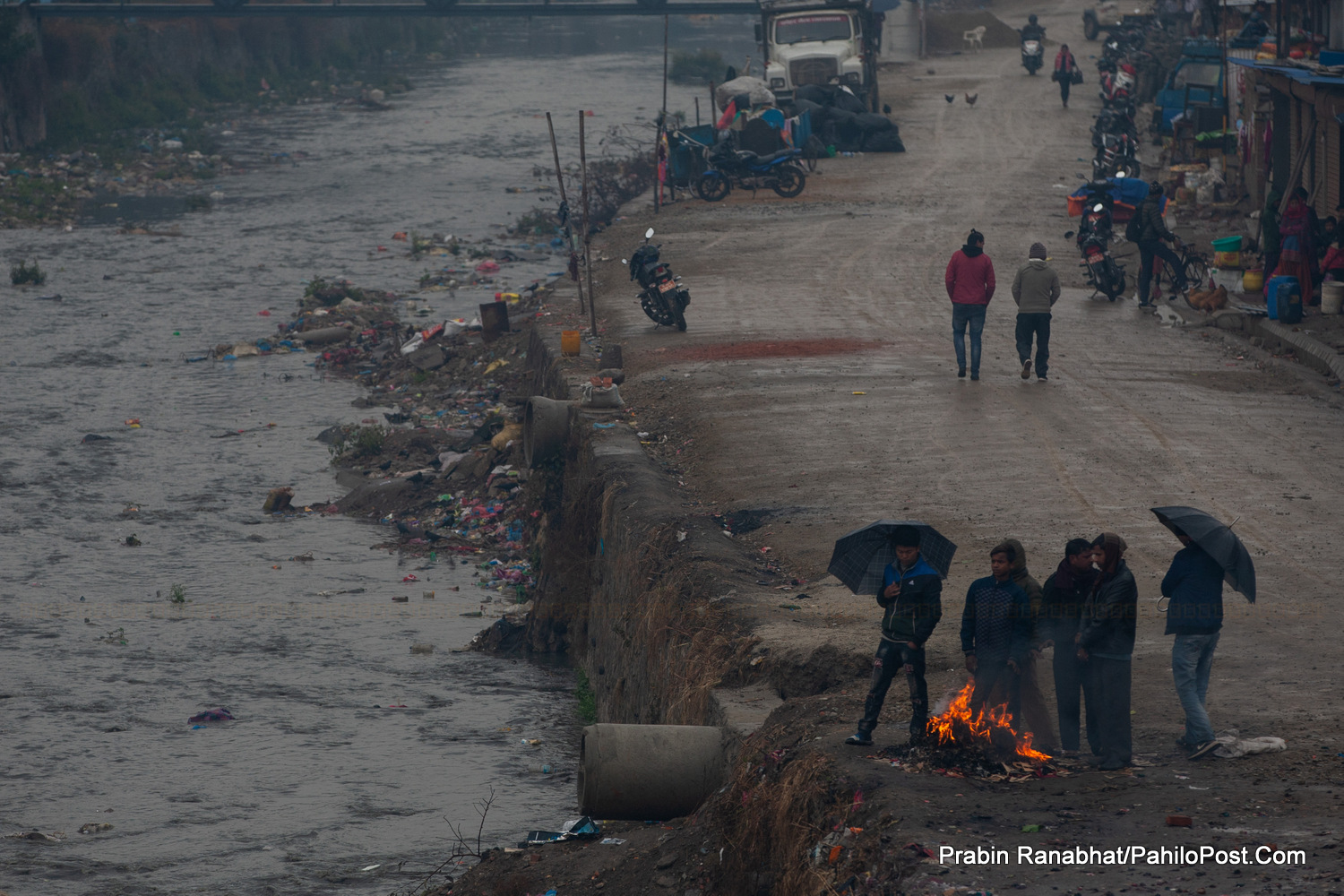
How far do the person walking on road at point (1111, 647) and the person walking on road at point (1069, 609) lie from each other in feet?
0.21

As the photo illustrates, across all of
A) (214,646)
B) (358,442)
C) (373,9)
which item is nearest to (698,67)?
(373,9)

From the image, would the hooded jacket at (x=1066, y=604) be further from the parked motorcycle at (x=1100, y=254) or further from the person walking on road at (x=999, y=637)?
the parked motorcycle at (x=1100, y=254)

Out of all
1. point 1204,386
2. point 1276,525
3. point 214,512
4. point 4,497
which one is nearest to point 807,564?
point 1276,525

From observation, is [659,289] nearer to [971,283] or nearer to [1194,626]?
[971,283]

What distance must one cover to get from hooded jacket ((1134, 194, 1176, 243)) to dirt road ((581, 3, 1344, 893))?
38.0 inches

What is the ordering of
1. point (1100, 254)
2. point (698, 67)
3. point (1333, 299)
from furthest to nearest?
point (698, 67)
point (1100, 254)
point (1333, 299)

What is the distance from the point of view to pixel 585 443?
13297 millimetres

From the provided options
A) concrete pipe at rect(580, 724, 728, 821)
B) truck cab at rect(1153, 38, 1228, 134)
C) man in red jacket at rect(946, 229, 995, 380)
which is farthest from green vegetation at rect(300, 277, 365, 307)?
concrete pipe at rect(580, 724, 728, 821)

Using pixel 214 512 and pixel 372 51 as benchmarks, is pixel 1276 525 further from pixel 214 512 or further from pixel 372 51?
pixel 372 51

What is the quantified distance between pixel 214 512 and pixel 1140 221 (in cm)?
1099

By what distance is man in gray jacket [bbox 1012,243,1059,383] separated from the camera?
45.5ft

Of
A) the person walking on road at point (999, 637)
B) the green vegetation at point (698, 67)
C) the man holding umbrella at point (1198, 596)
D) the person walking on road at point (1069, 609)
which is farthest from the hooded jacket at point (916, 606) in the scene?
the green vegetation at point (698, 67)

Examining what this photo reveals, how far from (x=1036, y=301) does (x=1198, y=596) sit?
302 inches

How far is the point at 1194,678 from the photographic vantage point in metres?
6.59
